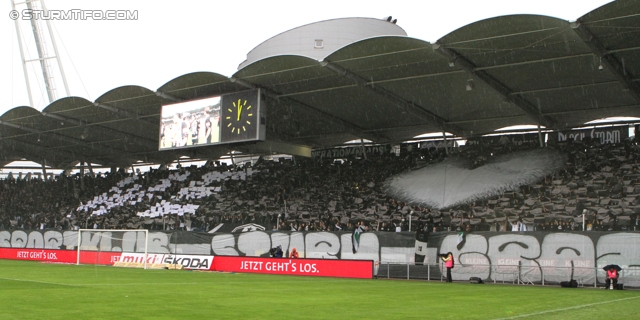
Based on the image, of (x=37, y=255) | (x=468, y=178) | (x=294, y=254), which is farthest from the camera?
(x=37, y=255)

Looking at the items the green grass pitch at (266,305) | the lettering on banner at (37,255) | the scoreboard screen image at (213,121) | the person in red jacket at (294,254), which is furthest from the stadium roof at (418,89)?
the green grass pitch at (266,305)

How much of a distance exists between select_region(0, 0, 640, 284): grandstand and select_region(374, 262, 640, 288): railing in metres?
0.83

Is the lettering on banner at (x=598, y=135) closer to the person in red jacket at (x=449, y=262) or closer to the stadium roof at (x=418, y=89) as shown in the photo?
the stadium roof at (x=418, y=89)

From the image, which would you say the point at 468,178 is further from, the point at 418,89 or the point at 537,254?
the point at 537,254

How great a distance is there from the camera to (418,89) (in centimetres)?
3409

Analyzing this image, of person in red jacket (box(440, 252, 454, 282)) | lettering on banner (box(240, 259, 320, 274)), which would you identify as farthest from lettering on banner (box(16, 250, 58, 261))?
person in red jacket (box(440, 252, 454, 282))

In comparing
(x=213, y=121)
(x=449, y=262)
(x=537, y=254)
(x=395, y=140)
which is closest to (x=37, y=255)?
(x=213, y=121)

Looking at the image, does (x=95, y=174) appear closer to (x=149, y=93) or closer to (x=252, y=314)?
(x=149, y=93)

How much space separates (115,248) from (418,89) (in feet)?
62.6

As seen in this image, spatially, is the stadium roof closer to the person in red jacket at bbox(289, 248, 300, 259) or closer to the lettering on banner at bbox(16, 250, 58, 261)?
the person in red jacket at bbox(289, 248, 300, 259)

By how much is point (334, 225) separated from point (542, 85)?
526 inches

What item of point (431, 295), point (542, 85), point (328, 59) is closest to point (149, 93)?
point (328, 59)

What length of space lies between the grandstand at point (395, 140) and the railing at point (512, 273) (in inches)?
32.5

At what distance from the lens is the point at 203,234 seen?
1382 inches
